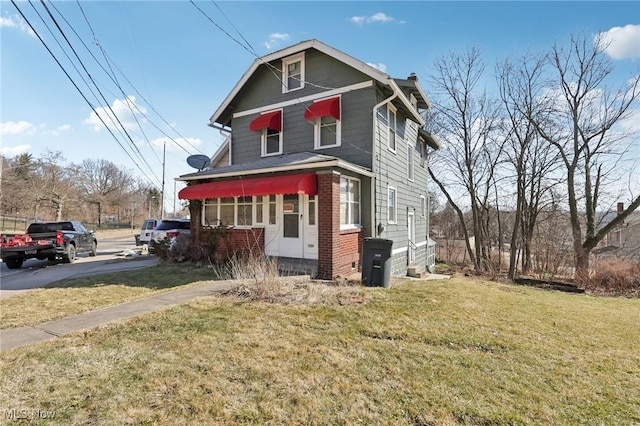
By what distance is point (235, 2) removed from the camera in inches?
329

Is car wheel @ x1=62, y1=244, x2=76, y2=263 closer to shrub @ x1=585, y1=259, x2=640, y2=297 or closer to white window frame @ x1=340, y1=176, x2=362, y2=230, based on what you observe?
white window frame @ x1=340, y1=176, x2=362, y2=230

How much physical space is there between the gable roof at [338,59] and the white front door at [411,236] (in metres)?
4.64

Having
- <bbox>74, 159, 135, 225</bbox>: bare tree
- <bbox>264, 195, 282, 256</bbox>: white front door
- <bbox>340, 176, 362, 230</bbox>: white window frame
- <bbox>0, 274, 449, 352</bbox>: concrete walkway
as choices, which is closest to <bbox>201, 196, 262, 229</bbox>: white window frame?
<bbox>264, 195, 282, 256</bbox>: white front door

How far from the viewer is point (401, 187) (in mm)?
13570

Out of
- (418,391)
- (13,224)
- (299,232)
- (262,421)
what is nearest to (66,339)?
(262,421)

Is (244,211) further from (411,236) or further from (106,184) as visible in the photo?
(106,184)

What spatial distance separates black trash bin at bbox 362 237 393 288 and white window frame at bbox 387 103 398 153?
198 inches

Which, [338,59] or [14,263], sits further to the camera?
[14,263]

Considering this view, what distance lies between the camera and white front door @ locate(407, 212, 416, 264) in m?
14.8

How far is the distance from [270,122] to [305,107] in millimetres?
1517

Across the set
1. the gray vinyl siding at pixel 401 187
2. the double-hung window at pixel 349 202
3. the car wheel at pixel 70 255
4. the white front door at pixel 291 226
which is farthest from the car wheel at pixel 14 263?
the gray vinyl siding at pixel 401 187

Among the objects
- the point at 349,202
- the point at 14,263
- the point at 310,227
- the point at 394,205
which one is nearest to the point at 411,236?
the point at 394,205

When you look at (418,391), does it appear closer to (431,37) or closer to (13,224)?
(431,37)

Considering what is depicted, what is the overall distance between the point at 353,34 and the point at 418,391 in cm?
1107
